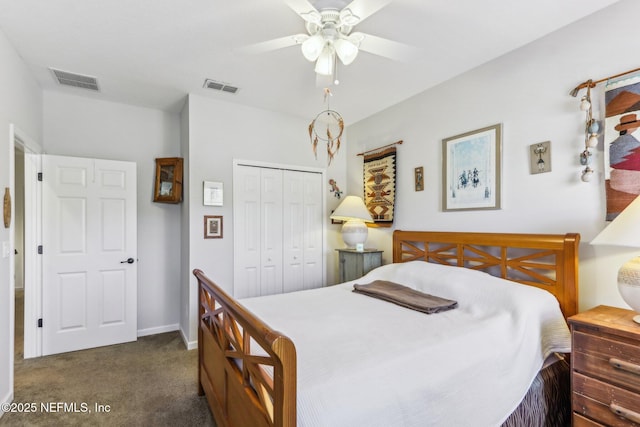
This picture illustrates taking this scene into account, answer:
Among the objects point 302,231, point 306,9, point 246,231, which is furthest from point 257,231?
point 306,9

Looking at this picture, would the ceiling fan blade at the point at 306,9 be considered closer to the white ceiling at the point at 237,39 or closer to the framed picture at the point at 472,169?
the white ceiling at the point at 237,39

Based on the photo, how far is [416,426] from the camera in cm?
129

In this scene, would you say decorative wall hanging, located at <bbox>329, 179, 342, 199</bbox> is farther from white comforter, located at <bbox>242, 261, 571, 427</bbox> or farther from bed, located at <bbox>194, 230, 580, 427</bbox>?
white comforter, located at <bbox>242, 261, 571, 427</bbox>

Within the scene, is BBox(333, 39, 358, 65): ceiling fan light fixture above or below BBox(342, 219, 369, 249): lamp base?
above

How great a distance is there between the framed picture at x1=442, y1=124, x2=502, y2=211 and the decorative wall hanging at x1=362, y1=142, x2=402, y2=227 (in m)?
0.66

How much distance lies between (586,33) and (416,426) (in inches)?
101

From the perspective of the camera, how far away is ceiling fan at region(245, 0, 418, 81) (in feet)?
5.21

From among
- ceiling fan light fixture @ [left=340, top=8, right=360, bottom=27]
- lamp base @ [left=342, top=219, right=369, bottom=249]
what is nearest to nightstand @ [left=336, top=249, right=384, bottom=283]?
lamp base @ [left=342, top=219, right=369, bottom=249]

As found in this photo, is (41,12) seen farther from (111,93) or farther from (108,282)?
(108,282)

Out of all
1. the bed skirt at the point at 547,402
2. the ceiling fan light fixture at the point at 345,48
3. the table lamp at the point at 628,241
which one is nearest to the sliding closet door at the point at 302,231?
the ceiling fan light fixture at the point at 345,48

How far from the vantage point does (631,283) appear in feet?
5.09

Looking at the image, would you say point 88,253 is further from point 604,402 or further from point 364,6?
point 604,402

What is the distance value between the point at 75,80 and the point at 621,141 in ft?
14.0

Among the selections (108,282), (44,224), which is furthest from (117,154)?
(108,282)
